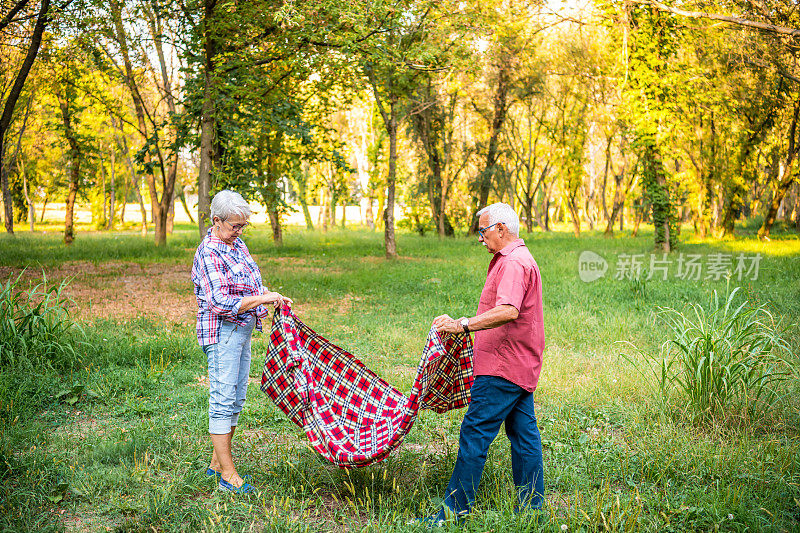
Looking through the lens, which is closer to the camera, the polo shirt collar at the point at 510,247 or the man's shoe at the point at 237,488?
the polo shirt collar at the point at 510,247

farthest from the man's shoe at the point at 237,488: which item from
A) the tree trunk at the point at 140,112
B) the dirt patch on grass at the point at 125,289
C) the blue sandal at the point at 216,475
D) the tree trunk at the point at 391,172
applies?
the tree trunk at the point at 391,172

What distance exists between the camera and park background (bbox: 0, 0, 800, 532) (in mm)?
4113

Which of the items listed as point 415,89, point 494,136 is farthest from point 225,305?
point 494,136

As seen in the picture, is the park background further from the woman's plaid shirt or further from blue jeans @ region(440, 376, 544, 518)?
the woman's plaid shirt

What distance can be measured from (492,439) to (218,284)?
2078 mm

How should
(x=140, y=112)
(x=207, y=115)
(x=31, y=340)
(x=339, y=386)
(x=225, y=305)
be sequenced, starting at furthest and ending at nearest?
(x=140, y=112)
(x=207, y=115)
(x=31, y=340)
(x=339, y=386)
(x=225, y=305)

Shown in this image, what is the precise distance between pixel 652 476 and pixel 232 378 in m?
3.19

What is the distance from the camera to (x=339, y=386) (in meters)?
4.25

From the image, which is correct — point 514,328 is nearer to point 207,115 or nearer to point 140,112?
point 207,115

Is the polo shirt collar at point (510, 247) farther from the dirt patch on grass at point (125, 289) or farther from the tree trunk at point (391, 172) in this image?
the tree trunk at point (391, 172)

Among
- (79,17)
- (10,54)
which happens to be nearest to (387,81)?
(79,17)

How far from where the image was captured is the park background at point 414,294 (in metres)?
4.11

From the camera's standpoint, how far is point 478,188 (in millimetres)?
28469

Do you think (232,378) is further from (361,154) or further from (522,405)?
(361,154)
